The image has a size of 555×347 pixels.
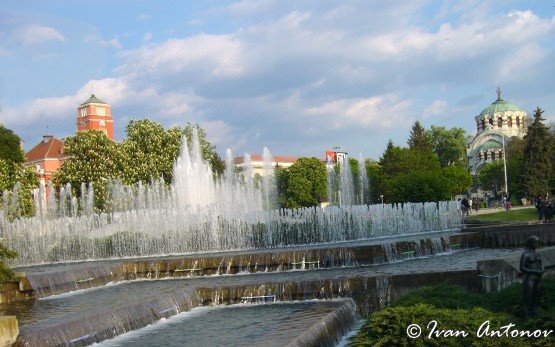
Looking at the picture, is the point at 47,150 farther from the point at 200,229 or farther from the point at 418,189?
the point at 200,229

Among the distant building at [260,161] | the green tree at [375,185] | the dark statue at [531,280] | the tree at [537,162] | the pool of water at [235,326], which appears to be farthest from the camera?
the distant building at [260,161]

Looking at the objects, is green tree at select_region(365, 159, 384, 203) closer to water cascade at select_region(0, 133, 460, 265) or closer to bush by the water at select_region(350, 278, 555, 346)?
water cascade at select_region(0, 133, 460, 265)

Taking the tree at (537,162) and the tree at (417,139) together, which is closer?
the tree at (537,162)

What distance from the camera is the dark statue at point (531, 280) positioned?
30.6ft

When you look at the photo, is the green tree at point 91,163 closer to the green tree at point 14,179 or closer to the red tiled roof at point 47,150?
the green tree at point 14,179

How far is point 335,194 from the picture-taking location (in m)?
78.3

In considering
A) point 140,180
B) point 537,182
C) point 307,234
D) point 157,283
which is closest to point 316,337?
point 157,283

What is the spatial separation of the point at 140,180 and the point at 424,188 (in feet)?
68.6

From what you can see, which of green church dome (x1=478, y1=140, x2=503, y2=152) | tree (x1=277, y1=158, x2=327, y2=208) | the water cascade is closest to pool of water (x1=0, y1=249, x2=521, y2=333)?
the water cascade

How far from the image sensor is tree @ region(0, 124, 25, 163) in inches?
1644

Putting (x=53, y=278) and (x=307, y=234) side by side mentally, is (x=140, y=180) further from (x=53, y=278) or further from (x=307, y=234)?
(x=53, y=278)

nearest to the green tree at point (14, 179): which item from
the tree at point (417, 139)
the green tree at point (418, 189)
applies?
the green tree at point (418, 189)

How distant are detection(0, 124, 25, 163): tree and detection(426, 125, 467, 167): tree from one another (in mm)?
71763

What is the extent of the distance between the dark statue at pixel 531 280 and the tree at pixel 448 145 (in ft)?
306
